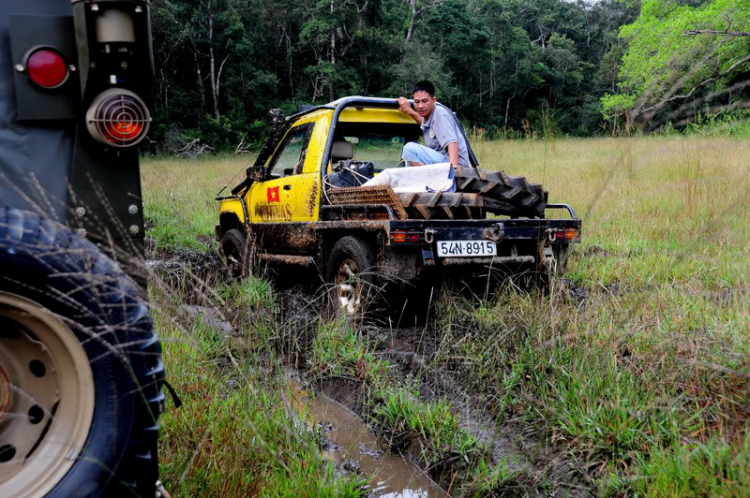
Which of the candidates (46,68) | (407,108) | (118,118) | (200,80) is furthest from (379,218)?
(200,80)

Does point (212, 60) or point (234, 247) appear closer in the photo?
point (234, 247)

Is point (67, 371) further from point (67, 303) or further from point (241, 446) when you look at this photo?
point (241, 446)

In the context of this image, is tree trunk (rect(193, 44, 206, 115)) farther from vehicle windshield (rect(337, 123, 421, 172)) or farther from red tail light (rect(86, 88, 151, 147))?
red tail light (rect(86, 88, 151, 147))

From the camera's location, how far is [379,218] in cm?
475

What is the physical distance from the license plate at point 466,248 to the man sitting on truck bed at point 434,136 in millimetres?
1213

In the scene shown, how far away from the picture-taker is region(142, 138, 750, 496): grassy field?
2.27 metres

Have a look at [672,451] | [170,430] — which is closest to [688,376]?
[672,451]

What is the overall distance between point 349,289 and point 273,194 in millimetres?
1997

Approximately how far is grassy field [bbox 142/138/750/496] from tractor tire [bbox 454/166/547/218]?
0.72 meters

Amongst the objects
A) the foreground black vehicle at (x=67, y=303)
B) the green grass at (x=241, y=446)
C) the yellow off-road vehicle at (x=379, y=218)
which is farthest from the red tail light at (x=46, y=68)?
the yellow off-road vehicle at (x=379, y=218)

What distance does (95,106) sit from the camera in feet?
6.61

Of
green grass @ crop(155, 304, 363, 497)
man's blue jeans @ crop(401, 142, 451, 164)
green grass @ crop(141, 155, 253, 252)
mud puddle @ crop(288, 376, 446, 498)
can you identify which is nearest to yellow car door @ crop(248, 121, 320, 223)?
man's blue jeans @ crop(401, 142, 451, 164)

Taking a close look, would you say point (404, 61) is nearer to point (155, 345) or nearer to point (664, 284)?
point (664, 284)

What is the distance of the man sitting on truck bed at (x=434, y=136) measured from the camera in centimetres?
569
